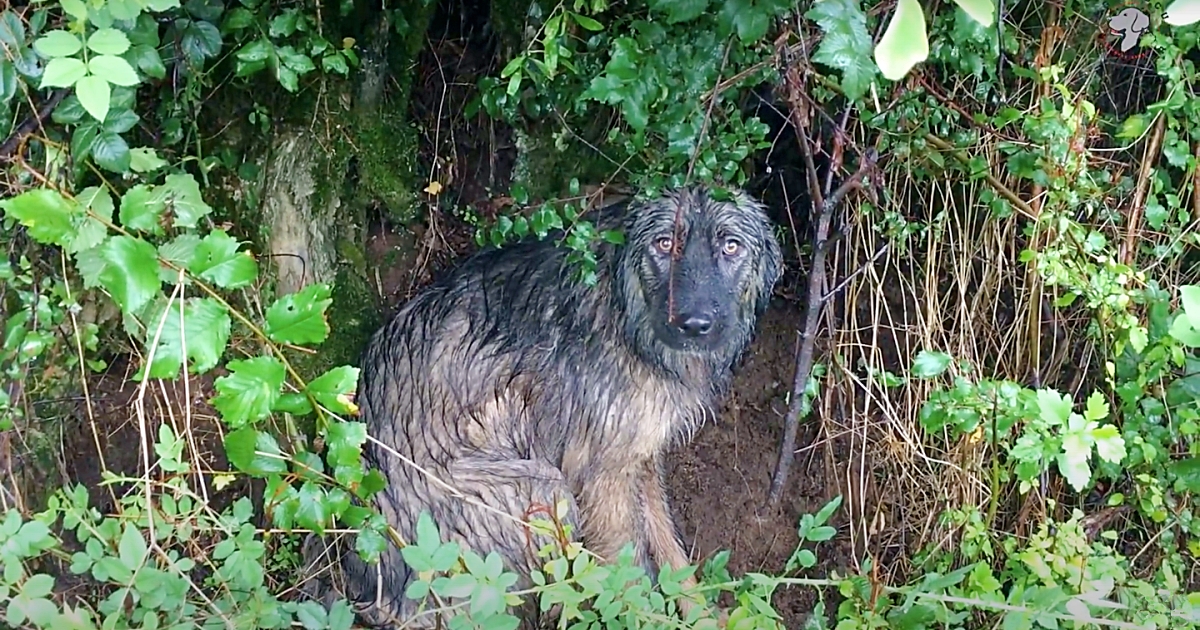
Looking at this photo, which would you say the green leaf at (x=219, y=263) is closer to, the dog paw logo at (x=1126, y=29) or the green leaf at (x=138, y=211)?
the green leaf at (x=138, y=211)

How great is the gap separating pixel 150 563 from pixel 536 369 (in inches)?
49.3

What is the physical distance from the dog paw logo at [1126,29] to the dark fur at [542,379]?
1.22 metres

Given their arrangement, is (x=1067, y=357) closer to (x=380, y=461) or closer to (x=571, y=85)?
(x=571, y=85)

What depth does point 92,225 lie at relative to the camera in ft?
6.48

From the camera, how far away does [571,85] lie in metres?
2.82

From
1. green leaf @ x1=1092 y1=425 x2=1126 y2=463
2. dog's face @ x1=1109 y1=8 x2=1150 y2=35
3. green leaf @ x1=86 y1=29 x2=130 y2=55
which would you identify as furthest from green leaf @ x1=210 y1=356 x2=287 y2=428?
dog's face @ x1=1109 y1=8 x2=1150 y2=35

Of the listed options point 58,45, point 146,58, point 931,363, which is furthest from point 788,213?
point 58,45

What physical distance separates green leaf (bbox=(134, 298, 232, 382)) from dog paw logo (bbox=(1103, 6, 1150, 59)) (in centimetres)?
272

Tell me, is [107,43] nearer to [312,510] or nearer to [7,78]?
[7,78]

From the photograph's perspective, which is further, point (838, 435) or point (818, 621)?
point (838, 435)

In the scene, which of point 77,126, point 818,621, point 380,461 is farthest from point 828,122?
point 77,126

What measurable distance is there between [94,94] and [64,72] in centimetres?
7

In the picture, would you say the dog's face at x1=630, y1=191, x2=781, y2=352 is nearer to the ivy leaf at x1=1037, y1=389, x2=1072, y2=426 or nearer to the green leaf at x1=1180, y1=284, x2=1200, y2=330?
the ivy leaf at x1=1037, y1=389, x2=1072, y2=426

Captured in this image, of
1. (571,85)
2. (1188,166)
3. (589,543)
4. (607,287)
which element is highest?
(1188,166)
